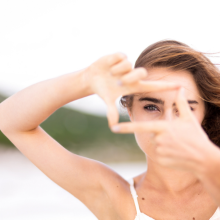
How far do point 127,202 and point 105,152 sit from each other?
6254 mm

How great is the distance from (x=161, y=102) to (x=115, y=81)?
44cm

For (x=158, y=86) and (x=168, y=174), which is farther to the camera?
(x=168, y=174)

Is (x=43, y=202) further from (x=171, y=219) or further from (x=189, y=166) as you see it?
(x=189, y=166)

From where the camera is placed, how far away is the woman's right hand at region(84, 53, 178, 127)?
33.2 inches

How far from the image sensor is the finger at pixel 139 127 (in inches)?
30.1

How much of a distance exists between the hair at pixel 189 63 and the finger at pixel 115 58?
1.85ft

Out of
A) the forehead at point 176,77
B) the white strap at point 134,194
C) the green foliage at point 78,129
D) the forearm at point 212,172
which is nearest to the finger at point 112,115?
the forearm at point 212,172

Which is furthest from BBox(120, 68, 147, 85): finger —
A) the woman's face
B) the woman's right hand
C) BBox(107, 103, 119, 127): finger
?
the woman's face

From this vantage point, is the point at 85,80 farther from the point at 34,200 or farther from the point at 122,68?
the point at 34,200

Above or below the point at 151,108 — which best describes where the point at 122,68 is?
above

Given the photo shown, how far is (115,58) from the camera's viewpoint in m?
0.89

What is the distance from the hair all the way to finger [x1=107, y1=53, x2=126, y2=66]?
565 millimetres

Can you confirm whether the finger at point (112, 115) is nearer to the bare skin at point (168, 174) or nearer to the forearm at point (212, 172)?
the bare skin at point (168, 174)

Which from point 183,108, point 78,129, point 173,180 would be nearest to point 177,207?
point 173,180
